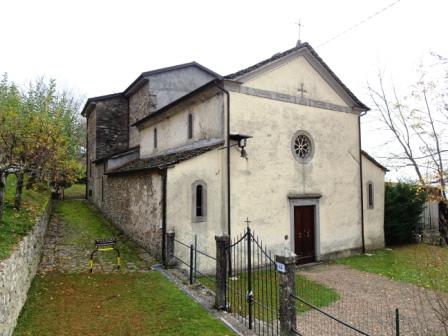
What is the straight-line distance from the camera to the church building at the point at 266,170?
1121 centimetres

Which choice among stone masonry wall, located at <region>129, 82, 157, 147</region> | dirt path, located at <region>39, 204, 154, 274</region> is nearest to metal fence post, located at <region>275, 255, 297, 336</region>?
dirt path, located at <region>39, 204, 154, 274</region>

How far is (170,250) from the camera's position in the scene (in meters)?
10.6

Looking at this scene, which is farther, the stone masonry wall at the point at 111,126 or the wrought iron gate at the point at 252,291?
the stone masonry wall at the point at 111,126

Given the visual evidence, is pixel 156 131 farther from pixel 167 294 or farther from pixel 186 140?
pixel 167 294

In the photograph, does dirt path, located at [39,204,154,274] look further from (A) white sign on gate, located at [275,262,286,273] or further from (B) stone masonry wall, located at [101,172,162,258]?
(A) white sign on gate, located at [275,262,286,273]

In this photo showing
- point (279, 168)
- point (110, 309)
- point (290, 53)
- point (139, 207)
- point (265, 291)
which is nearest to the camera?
point (110, 309)

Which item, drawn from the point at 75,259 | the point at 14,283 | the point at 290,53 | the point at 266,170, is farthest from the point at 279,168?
the point at 14,283

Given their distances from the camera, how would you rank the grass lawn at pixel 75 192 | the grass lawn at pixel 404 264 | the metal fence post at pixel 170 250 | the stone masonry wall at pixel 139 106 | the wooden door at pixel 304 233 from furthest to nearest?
the grass lawn at pixel 75 192 < the stone masonry wall at pixel 139 106 < the wooden door at pixel 304 233 < the grass lawn at pixel 404 264 < the metal fence post at pixel 170 250

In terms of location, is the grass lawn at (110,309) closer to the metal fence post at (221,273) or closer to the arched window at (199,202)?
the metal fence post at (221,273)

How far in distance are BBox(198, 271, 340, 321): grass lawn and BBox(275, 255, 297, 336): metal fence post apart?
178 centimetres

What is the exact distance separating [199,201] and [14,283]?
5945 mm

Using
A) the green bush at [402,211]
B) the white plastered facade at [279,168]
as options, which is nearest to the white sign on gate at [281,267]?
the white plastered facade at [279,168]

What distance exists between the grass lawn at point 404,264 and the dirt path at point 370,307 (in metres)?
0.68

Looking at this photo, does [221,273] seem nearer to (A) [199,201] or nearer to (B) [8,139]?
(A) [199,201]
